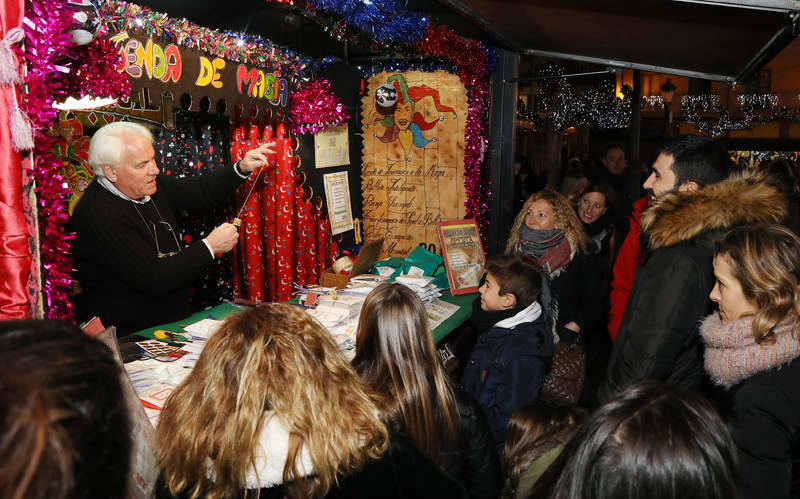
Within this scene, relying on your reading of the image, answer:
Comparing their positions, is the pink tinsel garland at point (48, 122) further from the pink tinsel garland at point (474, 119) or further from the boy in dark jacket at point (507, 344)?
the pink tinsel garland at point (474, 119)

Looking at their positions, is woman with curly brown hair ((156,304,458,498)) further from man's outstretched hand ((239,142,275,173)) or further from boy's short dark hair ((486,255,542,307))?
man's outstretched hand ((239,142,275,173))

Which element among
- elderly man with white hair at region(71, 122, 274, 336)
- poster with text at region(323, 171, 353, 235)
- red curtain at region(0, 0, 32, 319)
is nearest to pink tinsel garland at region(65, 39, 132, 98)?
elderly man with white hair at region(71, 122, 274, 336)

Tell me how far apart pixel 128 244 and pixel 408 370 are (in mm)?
1845

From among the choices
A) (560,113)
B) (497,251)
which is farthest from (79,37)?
(560,113)

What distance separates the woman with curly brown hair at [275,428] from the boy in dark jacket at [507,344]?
1.36m

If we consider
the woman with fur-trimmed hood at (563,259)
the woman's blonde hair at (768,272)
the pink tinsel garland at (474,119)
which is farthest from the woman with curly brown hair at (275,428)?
the pink tinsel garland at (474,119)

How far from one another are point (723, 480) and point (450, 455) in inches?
47.8

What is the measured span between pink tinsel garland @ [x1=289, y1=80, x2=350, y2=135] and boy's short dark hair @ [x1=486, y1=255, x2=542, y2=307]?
2.45 meters

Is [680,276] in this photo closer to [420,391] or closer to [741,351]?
[741,351]

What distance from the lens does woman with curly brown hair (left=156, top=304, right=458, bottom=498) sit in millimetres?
1325

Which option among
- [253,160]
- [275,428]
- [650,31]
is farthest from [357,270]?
[275,428]

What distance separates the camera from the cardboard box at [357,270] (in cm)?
397

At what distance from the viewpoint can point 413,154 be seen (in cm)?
572

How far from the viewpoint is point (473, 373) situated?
2.99 meters
